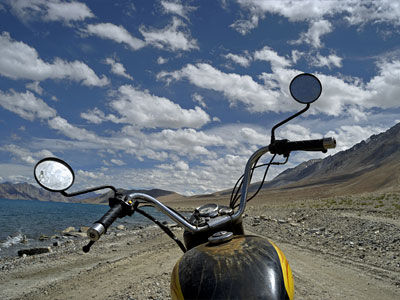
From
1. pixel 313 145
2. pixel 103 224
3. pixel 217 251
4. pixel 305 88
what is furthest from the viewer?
pixel 305 88

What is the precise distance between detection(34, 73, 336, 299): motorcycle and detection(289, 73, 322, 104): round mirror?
0.32ft

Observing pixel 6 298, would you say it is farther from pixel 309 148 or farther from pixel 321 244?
pixel 321 244

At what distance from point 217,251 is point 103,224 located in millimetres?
770

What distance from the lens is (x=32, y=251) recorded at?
15.0 m

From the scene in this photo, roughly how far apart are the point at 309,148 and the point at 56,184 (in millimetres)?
1850

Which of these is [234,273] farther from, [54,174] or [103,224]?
[54,174]

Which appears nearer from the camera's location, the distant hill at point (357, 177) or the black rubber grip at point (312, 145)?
the black rubber grip at point (312, 145)

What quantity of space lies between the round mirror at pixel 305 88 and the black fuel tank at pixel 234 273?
4.10 feet

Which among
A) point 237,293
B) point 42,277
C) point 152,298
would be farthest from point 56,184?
point 42,277

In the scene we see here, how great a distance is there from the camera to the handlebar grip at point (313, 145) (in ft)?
7.51

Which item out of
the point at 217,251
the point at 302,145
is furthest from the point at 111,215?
the point at 302,145

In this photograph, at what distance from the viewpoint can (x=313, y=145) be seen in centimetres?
237

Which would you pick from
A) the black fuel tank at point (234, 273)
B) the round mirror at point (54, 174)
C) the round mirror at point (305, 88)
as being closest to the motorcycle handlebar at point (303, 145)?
the round mirror at point (305, 88)

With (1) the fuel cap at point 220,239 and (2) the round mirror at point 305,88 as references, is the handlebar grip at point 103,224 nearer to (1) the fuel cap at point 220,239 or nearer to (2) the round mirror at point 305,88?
(1) the fuel cap at point 220,239
